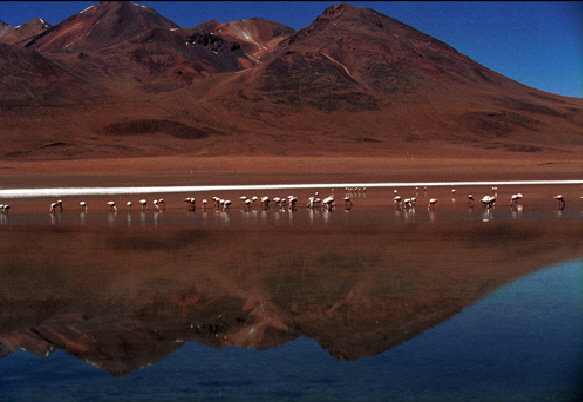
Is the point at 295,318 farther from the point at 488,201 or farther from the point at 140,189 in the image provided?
the point at 140,189

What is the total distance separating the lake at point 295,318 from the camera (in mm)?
8156

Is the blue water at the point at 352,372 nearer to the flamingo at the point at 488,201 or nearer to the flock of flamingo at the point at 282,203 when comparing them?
the flamingo at the point at 488,201

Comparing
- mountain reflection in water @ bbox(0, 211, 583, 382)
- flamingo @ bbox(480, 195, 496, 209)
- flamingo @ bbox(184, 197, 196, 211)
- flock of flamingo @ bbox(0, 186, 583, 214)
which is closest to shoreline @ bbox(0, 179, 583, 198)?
flock of flamingo @ bbox(0, 186, 583, 214)

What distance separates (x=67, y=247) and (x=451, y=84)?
559ft

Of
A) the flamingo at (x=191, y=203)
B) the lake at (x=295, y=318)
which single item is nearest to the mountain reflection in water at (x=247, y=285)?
the lake at (x=295, y=318)

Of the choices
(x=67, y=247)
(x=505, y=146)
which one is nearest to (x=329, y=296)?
(x=67, y=247)

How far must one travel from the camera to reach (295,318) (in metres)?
10.9

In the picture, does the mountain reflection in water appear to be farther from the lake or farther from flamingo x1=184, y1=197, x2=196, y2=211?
flamingo x1=184, y1=197, x2=196, y2=211

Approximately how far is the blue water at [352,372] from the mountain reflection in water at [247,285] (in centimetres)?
29

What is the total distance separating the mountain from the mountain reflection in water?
83.9 metres

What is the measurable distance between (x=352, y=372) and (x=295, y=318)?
2.50 metres

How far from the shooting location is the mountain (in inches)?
4739

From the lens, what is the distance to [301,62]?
177 metres

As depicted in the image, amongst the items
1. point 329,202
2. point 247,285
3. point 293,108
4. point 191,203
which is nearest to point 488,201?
point 329,202
